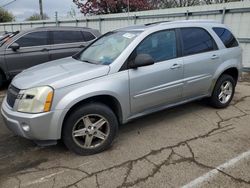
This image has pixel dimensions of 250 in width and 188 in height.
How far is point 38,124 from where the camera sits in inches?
124

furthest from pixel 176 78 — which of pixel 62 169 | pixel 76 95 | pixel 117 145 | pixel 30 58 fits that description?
pixel 30 58

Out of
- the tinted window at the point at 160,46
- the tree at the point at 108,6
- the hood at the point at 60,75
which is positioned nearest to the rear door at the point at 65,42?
the hood at the point at 60,75

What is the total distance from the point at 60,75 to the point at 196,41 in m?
2.53

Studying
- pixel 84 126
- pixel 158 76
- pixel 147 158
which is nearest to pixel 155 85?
pixel 158 76

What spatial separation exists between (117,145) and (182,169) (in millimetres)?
1077

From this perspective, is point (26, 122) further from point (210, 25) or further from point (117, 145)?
point (210, 25)

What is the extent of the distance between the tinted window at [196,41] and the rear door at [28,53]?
468cm

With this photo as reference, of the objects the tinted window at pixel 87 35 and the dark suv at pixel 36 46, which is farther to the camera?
the tinted window at pixel 87 35

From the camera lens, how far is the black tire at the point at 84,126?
3340mm

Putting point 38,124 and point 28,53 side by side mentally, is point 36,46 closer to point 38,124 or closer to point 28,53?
point 28,53

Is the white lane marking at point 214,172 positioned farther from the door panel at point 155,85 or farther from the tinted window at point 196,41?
the tinted window at point 196,41

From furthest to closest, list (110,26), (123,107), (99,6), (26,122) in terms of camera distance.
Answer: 1. (99,6)
2. (110,26)
3. (123,107)
4. (26,122)

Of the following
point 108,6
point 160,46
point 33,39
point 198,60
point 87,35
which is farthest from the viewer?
point 108,6

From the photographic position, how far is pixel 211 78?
480cm
